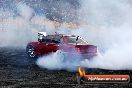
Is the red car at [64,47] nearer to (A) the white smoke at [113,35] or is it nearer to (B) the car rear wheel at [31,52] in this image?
(B) the car rear wheel at [31,52]

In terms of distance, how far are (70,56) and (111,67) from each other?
2069 millimetres

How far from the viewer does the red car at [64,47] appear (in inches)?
685

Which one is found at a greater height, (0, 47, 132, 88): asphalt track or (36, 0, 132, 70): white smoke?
(36, 0, 132, 70): white smoke

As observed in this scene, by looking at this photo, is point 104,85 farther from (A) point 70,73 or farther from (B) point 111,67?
(B) point 111,67

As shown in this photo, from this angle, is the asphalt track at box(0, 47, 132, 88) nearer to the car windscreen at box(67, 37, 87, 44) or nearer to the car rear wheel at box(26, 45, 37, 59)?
the car windscreen at box(67, 37, 87, 44)

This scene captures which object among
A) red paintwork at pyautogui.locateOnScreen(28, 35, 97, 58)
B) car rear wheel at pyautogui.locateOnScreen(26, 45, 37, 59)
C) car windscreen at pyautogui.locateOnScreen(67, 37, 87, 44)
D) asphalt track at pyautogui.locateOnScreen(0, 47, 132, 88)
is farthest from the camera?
car rear wheel at pyautogui.locateOnScreen(26, 45, 37, 59)

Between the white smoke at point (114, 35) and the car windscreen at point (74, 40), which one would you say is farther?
the car windscreen at point (74, 40)

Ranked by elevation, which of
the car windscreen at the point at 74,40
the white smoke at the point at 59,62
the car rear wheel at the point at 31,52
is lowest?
the white smoke at the point at 59,62

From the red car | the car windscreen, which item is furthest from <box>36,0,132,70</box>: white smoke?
the car windscreen

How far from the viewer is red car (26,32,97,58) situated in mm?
17391

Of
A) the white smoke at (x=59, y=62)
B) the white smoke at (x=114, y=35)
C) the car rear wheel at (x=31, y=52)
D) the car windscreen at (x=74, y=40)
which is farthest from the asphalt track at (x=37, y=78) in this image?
the car rear wheel at (x=31, y=52)

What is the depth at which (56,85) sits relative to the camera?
1190 cm

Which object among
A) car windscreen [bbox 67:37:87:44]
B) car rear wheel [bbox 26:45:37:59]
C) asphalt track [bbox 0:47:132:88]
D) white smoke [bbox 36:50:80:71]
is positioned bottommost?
asphalt track [bbox 0:47:132:88]

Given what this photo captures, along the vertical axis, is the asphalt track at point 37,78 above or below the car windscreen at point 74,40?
below
